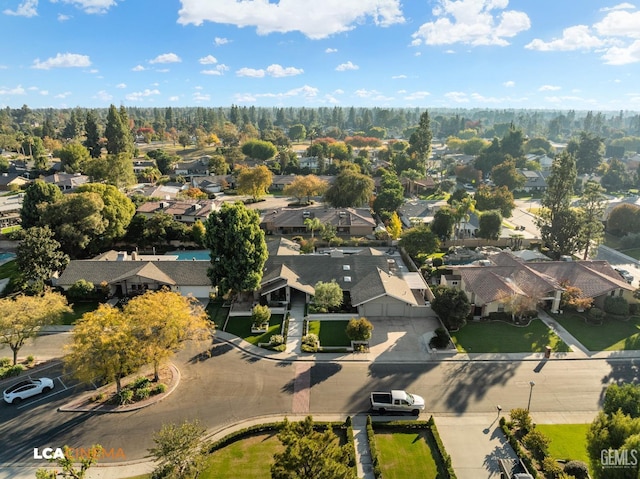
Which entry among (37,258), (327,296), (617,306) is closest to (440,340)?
(327,296)

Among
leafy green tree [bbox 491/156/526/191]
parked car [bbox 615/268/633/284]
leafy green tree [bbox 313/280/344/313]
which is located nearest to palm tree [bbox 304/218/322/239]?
leafy green tree [bbox 313/280/344/313]

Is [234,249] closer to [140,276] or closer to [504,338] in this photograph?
[140,276]

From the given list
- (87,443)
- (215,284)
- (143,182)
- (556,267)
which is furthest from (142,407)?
(143,182)

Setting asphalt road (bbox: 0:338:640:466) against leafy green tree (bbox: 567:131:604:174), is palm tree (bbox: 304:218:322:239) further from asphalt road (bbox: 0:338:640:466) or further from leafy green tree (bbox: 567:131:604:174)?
leafy green tree (bbox: 567:131:604:174)

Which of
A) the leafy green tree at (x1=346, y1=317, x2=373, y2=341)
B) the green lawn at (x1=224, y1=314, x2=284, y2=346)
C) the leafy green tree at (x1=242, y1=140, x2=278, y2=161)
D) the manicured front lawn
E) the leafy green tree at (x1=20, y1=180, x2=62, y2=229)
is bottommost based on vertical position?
the manicured front lawn

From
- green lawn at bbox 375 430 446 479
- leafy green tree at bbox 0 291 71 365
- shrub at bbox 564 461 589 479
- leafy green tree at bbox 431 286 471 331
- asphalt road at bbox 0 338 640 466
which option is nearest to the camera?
shrub at bbox 564 461 589 479

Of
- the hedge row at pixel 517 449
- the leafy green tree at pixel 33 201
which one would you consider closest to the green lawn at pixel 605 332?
the hedge row at pixel 517 449
